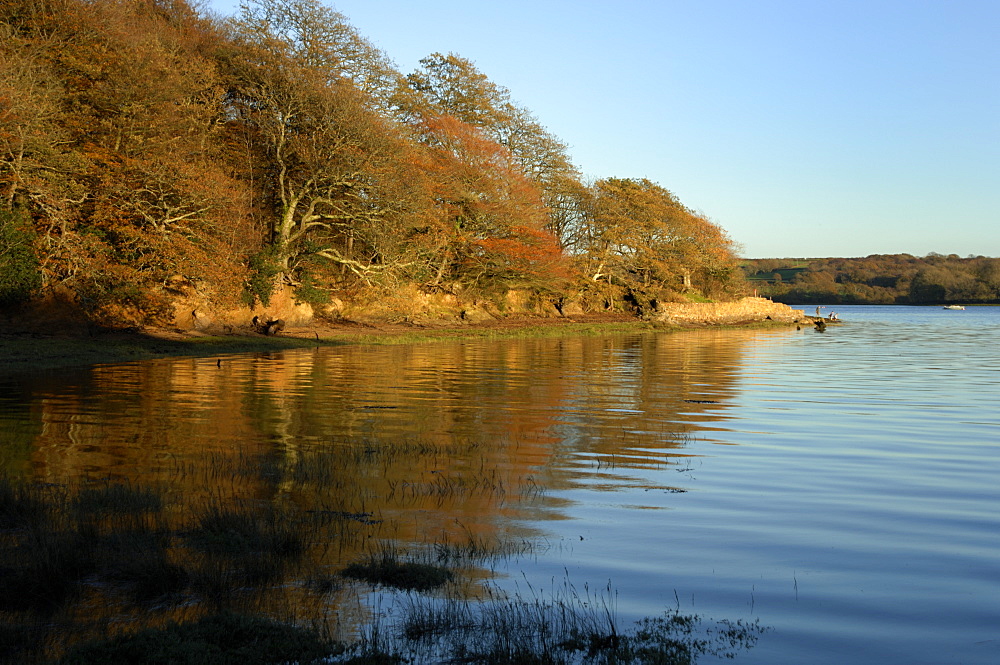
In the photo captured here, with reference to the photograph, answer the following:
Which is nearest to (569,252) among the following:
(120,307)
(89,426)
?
(120,307)

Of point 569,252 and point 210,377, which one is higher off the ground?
point 569,252

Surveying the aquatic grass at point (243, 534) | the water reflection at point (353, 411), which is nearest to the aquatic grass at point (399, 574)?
the aquatic grass at point (243, 534)

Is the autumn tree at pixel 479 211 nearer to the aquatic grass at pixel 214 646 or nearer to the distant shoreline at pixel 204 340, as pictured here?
the distant shoreline at pixel 204 340

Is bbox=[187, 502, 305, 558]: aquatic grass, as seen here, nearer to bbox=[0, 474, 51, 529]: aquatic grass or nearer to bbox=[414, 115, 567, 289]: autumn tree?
bbox=[0, 474, 51, 529]: aquatic grass

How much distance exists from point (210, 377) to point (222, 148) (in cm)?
2030

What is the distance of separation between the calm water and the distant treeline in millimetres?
116157

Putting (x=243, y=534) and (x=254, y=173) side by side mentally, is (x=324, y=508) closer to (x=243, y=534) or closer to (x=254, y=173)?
(x=243, y=534)

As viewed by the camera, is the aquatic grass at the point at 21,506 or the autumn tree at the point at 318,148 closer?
the aquatic grass at the point at 21,506

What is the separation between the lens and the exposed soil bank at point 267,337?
24859 millimetres

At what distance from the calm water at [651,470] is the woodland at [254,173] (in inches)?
321

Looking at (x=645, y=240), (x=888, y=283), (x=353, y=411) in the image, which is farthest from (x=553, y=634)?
(x=888, y=283)

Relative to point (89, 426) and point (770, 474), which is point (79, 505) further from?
point (770, 474)

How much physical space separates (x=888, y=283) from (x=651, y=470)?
173 metres

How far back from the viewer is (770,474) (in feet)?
34.8
